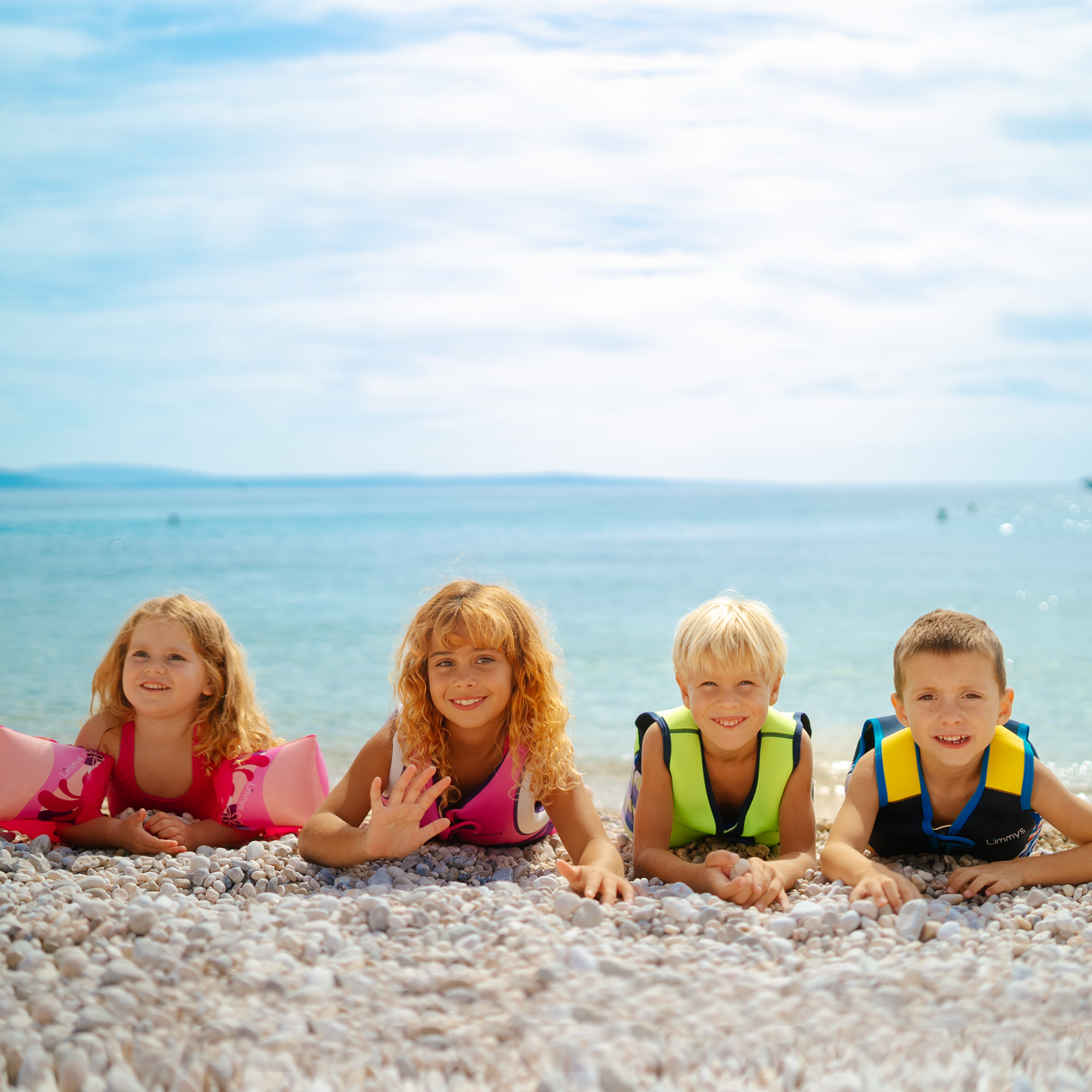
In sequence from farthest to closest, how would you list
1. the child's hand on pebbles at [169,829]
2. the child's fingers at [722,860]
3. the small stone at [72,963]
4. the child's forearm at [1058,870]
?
1. the child's hand on pebbles at [169,829]
2. the child's forearm at [1058,870]
3. the child's fingers at [722,860]
4. the small stone at [72,963]

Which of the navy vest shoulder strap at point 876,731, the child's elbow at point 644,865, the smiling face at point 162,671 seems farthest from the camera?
the smiling face at point 162,671

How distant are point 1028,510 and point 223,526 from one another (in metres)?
71.2

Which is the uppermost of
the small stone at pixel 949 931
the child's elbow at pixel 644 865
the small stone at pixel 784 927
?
the small stone at pixel 949 931

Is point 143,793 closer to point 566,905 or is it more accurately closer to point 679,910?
point 566,905

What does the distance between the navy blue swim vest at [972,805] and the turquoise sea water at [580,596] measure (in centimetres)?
164

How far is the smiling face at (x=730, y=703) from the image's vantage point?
414cm

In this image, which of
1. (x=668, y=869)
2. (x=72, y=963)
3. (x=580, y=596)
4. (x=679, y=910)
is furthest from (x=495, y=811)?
(x=580, y=596)

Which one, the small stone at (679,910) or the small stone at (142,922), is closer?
the small stone at (142,922)

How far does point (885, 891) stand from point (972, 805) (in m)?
0.76

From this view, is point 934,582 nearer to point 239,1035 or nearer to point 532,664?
point 532,664

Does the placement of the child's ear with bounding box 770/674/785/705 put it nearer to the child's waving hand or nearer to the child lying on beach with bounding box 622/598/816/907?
the child lying on beach with bounding box 622/598/816/907

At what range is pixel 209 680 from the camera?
4871mm

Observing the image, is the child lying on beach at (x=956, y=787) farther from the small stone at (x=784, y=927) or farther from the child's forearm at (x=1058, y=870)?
the small stone at (x=784, y=927)

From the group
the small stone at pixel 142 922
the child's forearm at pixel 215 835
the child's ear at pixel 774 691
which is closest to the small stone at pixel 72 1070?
the small stone at pixel 142 922
